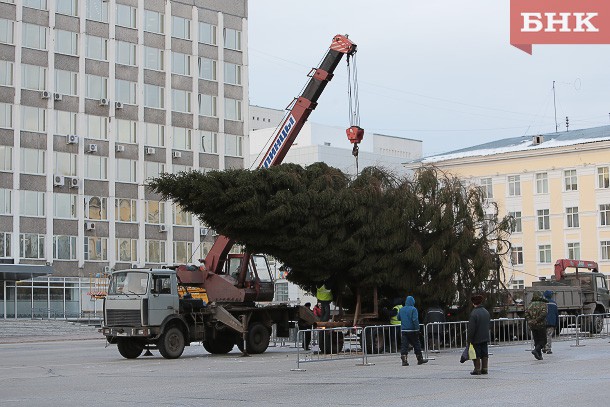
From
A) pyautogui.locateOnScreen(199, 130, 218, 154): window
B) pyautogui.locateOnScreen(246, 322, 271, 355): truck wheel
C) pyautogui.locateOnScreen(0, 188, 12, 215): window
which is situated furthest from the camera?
pyautogui.locateOnScreen(199, 130, 218, 154): window

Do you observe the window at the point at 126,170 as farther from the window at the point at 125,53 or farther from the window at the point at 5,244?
the window at the point at 5,244

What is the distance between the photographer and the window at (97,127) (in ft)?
229

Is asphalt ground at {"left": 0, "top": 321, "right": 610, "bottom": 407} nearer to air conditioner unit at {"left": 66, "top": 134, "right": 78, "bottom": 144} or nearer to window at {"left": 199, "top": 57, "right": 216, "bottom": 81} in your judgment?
air conditioner unit at {"left": 66, "top": 134, "right": 78, "bottom": 144}

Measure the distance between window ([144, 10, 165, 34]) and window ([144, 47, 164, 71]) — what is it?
1276mm

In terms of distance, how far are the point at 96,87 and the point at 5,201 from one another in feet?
32.5

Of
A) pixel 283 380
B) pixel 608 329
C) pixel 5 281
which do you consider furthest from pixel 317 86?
pixel 5 281

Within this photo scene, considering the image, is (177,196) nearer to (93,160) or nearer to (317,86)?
(317,86)

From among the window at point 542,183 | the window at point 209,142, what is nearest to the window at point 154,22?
the window at point 209,142

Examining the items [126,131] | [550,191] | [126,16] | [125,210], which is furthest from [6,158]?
[550,191]

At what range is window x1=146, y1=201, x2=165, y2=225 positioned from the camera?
73.6 metres

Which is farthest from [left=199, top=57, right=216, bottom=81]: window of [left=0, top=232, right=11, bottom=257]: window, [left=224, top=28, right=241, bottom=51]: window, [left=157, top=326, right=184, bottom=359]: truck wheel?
[left=157, top=326, right=184, bottom=359]: truck wheel

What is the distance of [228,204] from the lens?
103 ft

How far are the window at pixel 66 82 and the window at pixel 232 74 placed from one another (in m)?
12.6

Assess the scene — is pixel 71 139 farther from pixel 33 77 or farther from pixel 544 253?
pixel 544 253
